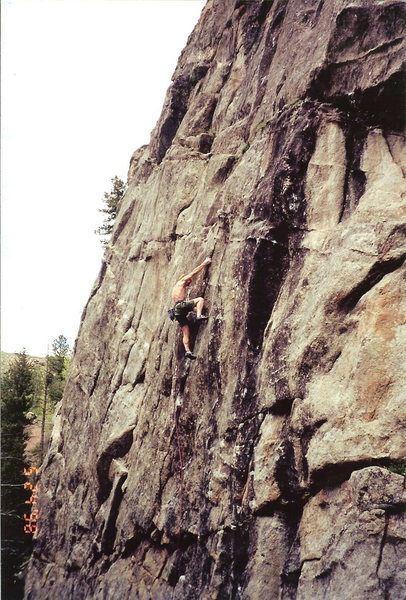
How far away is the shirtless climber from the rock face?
394 mm

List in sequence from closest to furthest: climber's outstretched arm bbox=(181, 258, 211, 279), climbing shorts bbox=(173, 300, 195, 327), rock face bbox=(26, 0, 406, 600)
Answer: rock face bbox=(26, 0, 406, 600) < climbing shorts bbox=(173, 300, 195, 327) < climber's outstretched arm bbox=(181, 258, 211, 279)

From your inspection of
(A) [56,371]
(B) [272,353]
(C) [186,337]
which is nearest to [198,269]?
(C) [186,337]

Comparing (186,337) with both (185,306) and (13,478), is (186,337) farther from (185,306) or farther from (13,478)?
(13,478)

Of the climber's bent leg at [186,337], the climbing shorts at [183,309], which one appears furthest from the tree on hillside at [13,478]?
the climbing shorts at [183,309]

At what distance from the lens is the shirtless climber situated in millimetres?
16625

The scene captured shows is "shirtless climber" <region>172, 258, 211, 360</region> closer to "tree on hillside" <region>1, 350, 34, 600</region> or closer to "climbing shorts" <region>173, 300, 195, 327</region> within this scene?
"climbing shorts" <region>173, 300, 195, 327</region>

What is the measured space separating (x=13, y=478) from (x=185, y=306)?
80.7 ft

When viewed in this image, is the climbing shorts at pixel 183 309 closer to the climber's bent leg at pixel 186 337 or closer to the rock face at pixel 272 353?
the climber's bent leg at pixel 186 337

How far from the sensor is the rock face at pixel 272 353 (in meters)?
10.8

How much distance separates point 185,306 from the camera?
16766mm

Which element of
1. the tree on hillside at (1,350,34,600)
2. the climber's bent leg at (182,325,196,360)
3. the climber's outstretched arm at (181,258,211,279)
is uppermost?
the climber's outstretched arm at (181,258,211,279)

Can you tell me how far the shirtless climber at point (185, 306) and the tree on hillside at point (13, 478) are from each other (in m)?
17.8

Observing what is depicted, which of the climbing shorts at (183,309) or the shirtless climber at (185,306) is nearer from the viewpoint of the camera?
the shirtless climber at (185,306)

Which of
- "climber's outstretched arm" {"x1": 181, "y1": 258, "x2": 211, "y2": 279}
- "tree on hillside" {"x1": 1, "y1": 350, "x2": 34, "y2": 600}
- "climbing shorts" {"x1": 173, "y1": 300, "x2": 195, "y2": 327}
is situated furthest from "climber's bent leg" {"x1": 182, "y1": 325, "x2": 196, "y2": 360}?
"tree on hillside" {"x1": 1, "y1": 350, "x2": 34, "y2": 600}
